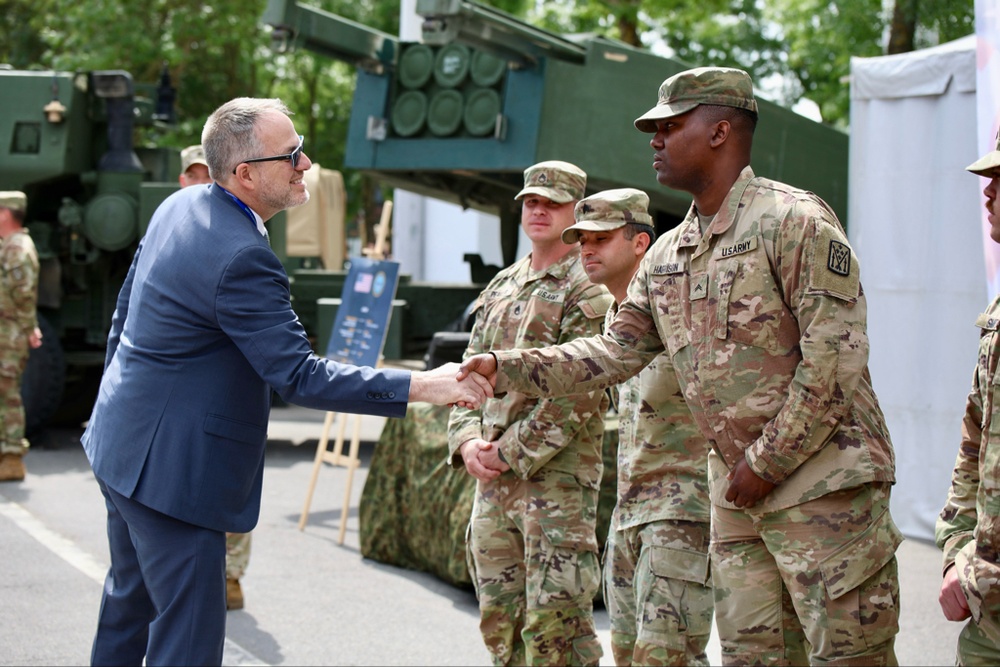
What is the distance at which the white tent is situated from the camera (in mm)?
7480

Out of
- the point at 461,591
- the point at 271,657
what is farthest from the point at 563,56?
the point at 271,657

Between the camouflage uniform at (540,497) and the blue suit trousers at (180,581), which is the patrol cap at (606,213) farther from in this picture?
the blue suit trousers at (180,581)

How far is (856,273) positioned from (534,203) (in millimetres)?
1642

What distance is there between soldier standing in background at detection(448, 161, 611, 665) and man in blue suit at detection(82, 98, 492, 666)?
2.36 ft

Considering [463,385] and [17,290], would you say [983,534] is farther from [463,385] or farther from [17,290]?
[17,290]

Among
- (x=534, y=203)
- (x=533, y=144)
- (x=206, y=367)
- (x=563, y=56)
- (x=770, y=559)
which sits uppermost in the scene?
(x=563, y=56)

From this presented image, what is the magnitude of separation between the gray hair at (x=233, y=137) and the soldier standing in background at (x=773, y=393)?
110cm

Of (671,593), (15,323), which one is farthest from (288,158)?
(15,323)

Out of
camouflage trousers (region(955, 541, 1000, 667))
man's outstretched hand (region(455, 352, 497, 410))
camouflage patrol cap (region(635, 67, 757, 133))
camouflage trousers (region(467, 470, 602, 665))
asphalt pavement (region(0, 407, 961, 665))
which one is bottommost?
asphalt pavement (region(0, 407, 961, 665))

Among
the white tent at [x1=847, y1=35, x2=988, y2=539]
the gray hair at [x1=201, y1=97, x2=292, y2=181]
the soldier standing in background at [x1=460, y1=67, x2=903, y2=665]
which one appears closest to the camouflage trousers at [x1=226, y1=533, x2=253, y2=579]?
the gray hair at [x1=201, y1=97, x2=292, y2=181]

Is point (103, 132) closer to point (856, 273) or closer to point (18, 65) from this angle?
point (856, 273)

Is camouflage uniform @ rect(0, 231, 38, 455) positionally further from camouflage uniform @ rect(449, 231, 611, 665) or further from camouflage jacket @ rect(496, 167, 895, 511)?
camouflage jacket @ rect(496, 167, 895, 511)

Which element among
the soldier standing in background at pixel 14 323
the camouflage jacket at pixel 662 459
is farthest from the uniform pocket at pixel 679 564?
the soldier standing in background at pixel 14 323

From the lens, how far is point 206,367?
135 inches
